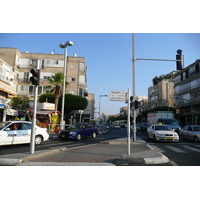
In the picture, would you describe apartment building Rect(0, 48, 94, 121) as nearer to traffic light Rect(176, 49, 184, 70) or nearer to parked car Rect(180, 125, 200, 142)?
parked car Rect(180, 125, 200, 142)

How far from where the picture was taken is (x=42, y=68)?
40.0 meters

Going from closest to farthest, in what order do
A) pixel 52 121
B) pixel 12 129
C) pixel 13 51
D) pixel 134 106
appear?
pixel 12 129
pixel 134 106
pixel 52 121
pixel 13 51

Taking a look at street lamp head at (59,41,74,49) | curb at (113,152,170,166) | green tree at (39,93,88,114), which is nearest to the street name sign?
curb at (113,152,170,166)

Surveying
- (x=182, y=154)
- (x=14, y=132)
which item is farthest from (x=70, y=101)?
(x=182, y=154)

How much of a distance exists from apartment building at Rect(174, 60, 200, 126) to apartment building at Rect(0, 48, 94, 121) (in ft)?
74.6

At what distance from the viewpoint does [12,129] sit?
10.5 metres

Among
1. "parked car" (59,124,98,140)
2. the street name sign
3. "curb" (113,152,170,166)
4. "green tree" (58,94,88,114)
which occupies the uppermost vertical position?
"green tree" (58,94,88,114)

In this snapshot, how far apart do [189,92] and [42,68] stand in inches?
1421

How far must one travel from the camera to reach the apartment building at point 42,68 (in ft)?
124

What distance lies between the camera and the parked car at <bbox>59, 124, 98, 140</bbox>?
14795 mm

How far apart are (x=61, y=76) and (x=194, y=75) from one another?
109ft

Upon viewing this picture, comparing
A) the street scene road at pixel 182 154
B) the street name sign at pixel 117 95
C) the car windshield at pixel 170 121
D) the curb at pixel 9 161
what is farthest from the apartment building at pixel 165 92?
the curb at pixel 9 161
